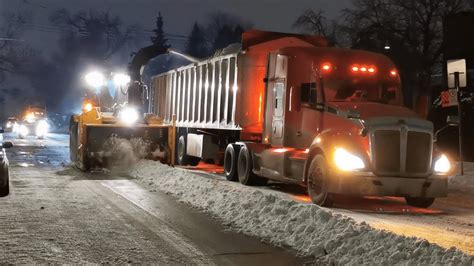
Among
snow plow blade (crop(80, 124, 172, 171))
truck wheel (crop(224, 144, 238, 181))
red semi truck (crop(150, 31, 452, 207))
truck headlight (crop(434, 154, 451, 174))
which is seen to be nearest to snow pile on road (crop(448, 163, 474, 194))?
red semi truck (crop(150, 31, 452, 207))

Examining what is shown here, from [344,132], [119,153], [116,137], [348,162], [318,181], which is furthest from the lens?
[116,137]

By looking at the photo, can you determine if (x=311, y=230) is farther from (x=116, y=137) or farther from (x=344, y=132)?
(x=116, y=137)

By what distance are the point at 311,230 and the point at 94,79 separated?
14600 millimetres

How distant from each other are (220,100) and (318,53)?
4.91 metres

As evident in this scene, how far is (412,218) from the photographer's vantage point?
10453 mm

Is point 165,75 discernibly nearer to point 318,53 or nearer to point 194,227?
point 318,53

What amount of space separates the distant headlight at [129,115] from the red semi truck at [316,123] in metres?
2.22

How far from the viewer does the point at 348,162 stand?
10.8 meters

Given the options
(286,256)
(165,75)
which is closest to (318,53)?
(286,256)

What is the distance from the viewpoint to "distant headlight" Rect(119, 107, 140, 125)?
18.7 metres

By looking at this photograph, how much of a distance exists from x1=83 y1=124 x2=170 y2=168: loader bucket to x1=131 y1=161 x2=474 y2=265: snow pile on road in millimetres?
5186

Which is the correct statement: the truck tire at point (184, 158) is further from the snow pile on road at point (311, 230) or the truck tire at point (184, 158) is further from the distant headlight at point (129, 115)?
the snow pile on road at point (311, 230)

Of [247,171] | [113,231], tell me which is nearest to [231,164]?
[247,171]

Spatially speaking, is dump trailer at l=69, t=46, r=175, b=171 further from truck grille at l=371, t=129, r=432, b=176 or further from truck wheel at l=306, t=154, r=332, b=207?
truck grille at l=371, t=129, r=432, b=176
